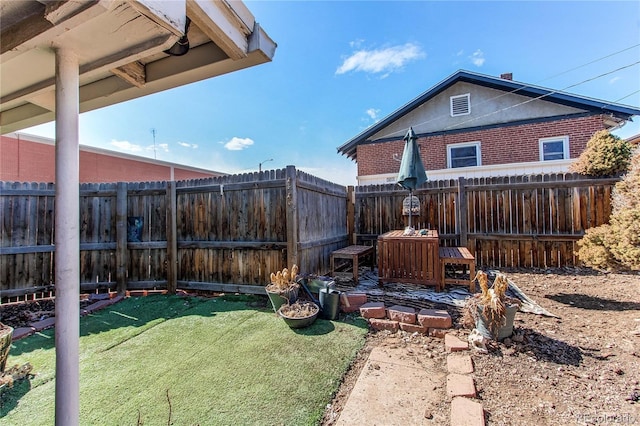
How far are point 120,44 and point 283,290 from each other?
3141 millimetres

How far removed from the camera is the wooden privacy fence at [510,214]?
5605mm

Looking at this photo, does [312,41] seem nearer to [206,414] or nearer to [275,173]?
[275,173]

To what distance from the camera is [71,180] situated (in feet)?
4.31

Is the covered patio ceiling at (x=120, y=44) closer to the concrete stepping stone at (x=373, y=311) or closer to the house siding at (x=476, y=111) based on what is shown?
the concrete stepping stone at (x=373, y=311)

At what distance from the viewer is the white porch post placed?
1269mm

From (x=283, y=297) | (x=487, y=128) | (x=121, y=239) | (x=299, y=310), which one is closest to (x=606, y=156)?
(x=487, y=128)

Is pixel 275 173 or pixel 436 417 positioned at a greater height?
pixel 275 173

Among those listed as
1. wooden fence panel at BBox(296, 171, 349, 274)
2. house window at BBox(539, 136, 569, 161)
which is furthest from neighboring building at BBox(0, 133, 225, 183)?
house window at BBox(539, 136, 569, 161)

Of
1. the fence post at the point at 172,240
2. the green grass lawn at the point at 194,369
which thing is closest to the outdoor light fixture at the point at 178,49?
the green grass lawn at the point at 194,369


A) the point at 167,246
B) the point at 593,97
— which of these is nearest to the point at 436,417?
the point at 167,246

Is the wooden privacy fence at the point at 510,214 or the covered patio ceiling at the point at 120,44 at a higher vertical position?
the covered patio ceiling at the point at 120,44

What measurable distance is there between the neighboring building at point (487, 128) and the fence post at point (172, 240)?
8.05 metres

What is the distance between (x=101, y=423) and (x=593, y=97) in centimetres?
1363

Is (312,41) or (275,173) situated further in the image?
(312,41)
